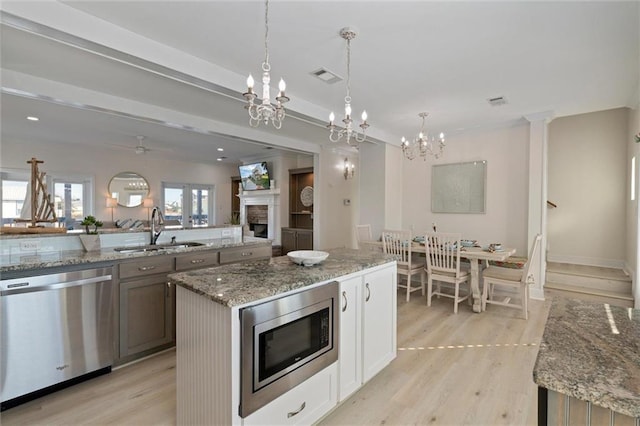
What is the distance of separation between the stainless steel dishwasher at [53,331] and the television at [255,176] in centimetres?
524

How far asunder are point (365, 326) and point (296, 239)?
16.4 feet

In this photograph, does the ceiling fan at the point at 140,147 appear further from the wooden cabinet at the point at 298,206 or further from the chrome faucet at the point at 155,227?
the chrome faucet at the point at 155,227

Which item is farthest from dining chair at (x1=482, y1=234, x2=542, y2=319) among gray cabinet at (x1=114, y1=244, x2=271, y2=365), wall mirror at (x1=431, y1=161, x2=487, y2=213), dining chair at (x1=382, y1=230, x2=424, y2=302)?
gray cabinet at (x1=114, y1=244, x2=271, y2=365)

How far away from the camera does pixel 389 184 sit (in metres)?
5.55

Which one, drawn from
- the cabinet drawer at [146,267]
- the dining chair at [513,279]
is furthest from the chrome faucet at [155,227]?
the dining chair at [513,279]

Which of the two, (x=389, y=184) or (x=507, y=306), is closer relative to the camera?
(x=507, y=306)

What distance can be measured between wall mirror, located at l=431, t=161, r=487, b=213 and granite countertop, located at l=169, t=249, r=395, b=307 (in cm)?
344

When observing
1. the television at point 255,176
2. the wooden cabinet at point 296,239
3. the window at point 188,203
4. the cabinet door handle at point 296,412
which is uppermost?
the television at point 255,176

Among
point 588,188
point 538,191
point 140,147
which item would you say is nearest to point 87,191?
point 140,147

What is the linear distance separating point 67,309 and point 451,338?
3377mm

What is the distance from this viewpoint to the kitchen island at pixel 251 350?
1.40m

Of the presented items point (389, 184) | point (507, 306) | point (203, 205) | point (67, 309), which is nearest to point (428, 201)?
point (389, 184)

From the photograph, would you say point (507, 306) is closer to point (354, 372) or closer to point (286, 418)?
point (354, 372)

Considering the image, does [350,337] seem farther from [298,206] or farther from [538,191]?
[298,206]
